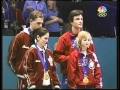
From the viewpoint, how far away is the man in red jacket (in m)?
6.99

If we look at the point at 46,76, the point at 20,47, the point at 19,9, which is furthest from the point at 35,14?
the point at 46,76

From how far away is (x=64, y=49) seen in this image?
702 cm

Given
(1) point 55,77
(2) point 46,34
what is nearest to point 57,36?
(2) point 46,34

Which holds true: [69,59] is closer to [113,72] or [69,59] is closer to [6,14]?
[113,72]

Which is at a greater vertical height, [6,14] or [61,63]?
[6,14]

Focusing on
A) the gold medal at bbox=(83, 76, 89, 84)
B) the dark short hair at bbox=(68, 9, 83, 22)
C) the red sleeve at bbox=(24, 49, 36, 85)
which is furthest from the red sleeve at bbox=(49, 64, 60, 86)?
the dark short hair at bbox=(68, 9, 83, 22)

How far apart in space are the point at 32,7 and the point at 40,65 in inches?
33.0

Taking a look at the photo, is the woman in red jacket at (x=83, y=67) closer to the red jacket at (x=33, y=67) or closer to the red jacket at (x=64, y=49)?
the red jacket at (x=64, y=49)

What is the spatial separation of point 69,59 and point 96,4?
2.90 ft

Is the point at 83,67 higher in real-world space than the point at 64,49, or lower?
lower

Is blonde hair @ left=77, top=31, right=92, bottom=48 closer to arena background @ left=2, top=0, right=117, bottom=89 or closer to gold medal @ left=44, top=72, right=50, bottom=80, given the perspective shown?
arena background @ left=2, top=0, right=117, bottom=89

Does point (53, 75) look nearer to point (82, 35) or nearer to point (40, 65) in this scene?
point (40, 65)

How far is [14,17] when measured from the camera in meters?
6.91

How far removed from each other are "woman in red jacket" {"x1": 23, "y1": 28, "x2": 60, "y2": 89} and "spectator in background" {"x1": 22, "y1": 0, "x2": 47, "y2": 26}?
268 millimetres
